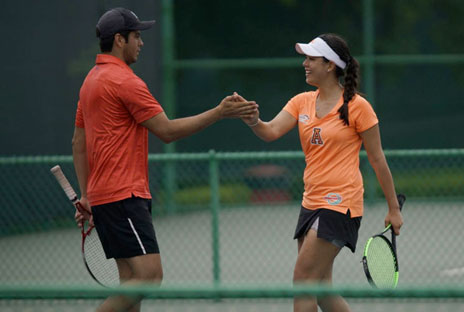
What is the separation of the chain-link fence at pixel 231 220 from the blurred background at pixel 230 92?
0.9 inches

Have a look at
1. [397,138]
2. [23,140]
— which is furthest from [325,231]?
[397,138]

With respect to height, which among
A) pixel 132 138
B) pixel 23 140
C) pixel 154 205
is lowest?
pixel 154 205

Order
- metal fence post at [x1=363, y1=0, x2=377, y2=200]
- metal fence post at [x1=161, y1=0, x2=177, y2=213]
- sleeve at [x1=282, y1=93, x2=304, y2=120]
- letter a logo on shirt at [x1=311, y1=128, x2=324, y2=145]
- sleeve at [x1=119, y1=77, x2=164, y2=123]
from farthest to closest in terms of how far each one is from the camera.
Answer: metal fence post at [x1=363, y1=0, x2=377, y2=200] < metal fence post at [x1=161, y1=0, x2=177, y2=213] < sleeve at [x1=282, y1=93, x2=304, y2=120] < letter a logo on shirt at [x1=311, y1=128, x2=324, y2=145] < sleeve at [x1=119, y1=77, x2=164, y2=123]

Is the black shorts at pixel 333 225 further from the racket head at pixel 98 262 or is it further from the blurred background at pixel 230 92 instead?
the blurred background at pixel 230 92

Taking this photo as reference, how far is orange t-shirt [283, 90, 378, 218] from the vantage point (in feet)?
14.1

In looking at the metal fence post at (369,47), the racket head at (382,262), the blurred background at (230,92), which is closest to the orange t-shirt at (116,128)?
the racket head at (382,262)

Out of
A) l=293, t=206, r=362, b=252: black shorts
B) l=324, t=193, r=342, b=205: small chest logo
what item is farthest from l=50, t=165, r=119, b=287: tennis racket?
l=324, t=193, r=342, b=205: small chest logo

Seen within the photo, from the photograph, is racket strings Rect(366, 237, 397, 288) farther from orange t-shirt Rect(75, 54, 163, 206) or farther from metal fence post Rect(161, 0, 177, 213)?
metal fence post Rect(161, 0, 177, 213)

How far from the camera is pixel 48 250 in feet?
25.9

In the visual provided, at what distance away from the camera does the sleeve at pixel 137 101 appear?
3969 millimetres

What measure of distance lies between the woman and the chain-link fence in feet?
5.40

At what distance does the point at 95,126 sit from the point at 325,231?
134 centimetres

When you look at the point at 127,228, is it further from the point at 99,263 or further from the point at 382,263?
the point at 382,263

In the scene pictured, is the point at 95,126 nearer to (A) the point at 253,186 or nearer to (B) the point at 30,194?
(B) the point at 30,194
